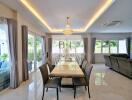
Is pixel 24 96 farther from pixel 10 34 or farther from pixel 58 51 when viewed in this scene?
pixel 58 51

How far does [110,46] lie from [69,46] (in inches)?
136

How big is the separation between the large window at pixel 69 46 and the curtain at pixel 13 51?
300 inches

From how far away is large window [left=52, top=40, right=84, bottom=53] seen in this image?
12594mm

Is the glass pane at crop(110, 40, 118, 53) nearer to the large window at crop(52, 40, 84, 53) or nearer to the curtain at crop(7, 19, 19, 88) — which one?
the large window at crop(52, 40, 84, 53)

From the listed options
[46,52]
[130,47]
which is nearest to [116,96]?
[46,52]

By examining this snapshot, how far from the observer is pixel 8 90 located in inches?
190

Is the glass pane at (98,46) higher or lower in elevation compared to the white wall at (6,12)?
lower

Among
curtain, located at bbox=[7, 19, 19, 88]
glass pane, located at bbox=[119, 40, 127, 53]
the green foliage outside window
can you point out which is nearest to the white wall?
curtain, located at bbox=[7, 19, 19, 88]

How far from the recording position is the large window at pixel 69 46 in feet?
41.3

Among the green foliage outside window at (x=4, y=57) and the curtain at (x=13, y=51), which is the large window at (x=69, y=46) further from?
the curtain at (x=13, y=51)

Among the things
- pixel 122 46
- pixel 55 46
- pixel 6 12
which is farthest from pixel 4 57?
pixel 122 46

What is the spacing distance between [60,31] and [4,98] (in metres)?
8.55

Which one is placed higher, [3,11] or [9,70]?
[3,11]

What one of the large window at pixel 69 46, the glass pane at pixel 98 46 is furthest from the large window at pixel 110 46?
the large window at pixel 69 46
